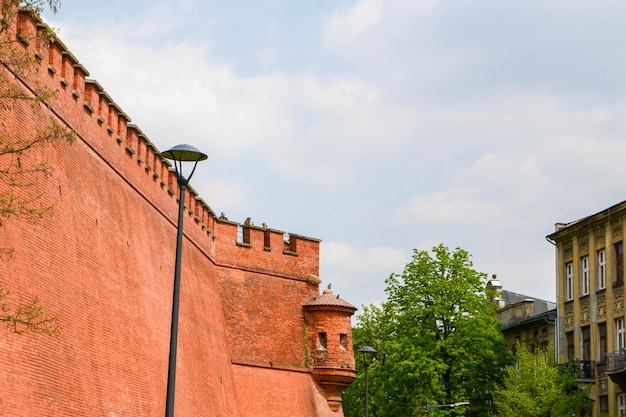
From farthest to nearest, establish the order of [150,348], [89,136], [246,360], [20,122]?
[246,360]
[150,348]
[89,136]
[20,122]

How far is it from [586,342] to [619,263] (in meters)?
4.82

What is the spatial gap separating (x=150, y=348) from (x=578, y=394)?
2623 cm

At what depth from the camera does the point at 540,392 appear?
50188 millimetres

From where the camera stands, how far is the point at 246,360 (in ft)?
135

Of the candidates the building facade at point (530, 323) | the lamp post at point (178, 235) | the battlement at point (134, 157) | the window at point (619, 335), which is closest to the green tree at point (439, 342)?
the building facade at point (530, 323)

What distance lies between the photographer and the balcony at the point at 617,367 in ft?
153

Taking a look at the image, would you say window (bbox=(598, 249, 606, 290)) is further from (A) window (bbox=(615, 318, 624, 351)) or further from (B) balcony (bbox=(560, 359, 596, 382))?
(B) balcony (bbox=(560, 359, 596, 382))

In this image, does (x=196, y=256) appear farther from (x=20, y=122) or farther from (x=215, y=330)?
(x=20, y=122)

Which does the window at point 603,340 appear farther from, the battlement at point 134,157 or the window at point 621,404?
the battlement at point 134,157

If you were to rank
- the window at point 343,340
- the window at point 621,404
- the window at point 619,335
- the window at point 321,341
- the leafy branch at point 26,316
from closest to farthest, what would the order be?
the leafy branch at point 26,316 → the window at point 321,341 → the window at point 343,340 → the window at point 621,404 → the window at point 619,335

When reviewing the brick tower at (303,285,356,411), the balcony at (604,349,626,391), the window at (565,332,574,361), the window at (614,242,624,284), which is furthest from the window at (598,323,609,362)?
the brick tower at (303,285,356,411)

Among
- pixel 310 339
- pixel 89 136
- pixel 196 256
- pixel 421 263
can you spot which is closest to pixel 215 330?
pixel 196 256

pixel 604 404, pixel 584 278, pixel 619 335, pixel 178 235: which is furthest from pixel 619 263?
pixel 178 235

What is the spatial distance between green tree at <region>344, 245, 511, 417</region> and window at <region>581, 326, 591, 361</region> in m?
4.50
